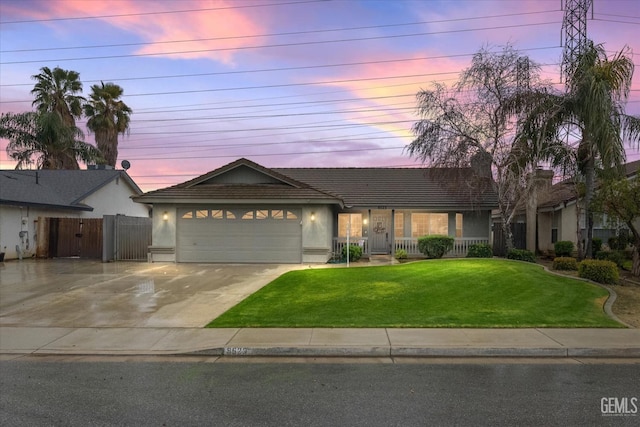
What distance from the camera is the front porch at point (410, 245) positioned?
21.5 m

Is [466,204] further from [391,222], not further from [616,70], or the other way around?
[616,70]

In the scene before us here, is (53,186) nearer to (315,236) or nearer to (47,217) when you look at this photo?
(47,217)

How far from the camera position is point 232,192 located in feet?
65.0

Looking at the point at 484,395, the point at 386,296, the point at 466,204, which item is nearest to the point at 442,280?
Answer: the point at 386,296

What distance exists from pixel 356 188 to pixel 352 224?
2.28 meters

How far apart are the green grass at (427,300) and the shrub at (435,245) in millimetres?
6062

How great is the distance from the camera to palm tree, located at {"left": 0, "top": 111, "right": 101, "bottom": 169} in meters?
33.9

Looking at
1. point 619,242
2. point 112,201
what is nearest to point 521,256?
point 619,242

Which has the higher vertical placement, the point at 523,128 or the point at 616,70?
the point at 616,70

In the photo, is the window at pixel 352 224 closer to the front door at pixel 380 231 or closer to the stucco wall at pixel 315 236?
the front door at pixel 380 231

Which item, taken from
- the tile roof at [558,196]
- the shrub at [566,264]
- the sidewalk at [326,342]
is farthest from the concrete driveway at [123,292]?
the tile roof at [558,196]

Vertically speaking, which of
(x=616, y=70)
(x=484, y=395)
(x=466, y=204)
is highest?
(x=616, y=70)

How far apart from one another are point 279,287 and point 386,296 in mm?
3240

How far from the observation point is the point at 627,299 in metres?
10.9
